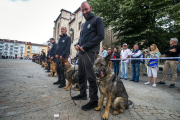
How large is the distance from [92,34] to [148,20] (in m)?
10.5

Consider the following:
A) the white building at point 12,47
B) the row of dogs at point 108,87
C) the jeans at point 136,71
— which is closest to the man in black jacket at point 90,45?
the row of dogs at point 108,87

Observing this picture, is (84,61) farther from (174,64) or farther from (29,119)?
(174,64)

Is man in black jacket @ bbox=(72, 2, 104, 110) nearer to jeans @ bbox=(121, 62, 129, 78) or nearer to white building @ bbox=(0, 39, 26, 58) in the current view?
jeans @ bbox=(121, 62, 129, 78)

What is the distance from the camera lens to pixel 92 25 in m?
2.49

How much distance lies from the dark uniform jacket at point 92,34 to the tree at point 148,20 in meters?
8.14

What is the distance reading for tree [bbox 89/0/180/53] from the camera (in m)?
9.10

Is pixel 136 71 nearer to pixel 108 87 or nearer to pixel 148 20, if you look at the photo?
pixel 108 87

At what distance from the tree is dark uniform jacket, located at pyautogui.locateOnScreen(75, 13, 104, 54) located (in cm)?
814

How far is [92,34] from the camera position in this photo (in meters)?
2.49

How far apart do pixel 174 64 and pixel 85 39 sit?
465 cm

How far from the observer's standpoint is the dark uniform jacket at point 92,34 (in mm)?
2391

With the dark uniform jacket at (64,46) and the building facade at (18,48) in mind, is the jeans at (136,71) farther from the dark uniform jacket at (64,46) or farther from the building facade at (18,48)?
the building facade at (18,48)

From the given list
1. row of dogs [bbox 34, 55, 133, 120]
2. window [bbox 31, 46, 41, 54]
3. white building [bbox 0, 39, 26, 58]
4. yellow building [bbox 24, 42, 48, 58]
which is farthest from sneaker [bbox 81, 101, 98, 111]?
white building [bbox 0, 39, 26, 58]

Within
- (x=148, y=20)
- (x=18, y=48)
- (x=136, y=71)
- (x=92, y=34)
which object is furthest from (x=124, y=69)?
(x=18, y=48)
